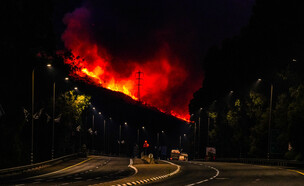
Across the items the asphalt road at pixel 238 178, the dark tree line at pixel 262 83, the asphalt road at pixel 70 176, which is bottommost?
the asphalt road at pixel 70 176

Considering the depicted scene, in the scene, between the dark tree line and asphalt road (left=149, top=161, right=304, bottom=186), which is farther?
the dark tree line

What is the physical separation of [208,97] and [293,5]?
5171 centimetres

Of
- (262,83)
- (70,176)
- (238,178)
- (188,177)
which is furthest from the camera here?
(262,83)

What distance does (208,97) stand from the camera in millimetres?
132250

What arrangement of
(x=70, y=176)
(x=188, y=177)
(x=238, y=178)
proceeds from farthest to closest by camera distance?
1. (x=70, y=176)
2. (x=188, y=177)
3. (x=238, y=178)

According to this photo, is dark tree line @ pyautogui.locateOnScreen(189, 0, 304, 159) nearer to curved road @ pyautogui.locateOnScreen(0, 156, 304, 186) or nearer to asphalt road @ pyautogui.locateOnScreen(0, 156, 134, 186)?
curved road @ pyautogui.locateOnScreen(0, 156, 304, 186)

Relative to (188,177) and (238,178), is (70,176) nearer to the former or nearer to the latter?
(188,177)

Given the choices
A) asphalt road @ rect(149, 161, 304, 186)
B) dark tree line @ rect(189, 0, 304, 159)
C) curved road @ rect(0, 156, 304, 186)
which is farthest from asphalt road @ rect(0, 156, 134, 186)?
dark tree line @ rect(189, 0, 304, 159)

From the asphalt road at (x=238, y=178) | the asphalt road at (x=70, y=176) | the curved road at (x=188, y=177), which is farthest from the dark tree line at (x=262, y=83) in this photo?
the asphalt road at (x=70, y=176)

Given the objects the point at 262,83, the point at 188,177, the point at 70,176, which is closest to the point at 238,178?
the point at 188,177

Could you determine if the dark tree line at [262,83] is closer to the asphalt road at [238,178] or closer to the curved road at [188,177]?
the curved road at [188,177]

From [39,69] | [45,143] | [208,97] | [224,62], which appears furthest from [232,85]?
[39,69]

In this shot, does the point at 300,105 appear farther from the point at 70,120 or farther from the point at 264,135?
the point at 70,120

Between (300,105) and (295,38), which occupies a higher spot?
(295,38)
